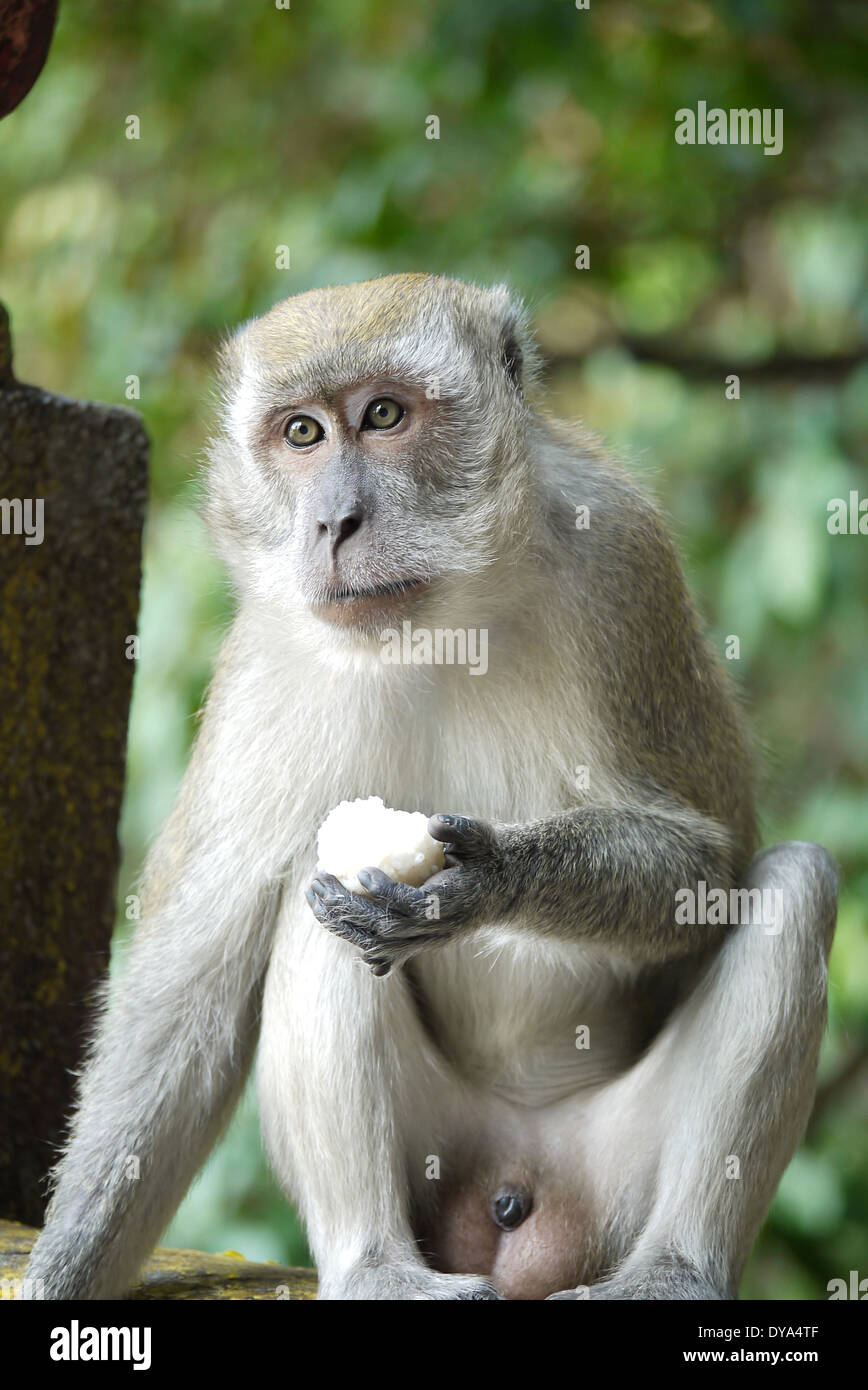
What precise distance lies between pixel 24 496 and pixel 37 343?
535 cm

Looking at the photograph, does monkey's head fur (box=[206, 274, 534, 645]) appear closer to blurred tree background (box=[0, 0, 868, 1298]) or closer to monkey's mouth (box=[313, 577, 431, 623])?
monkey's mouth (box=[313, 577, 431, 623])

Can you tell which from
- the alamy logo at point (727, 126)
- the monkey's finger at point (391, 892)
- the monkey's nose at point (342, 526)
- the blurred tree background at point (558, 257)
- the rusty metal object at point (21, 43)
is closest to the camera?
the monkey's finger at point (391, 892)

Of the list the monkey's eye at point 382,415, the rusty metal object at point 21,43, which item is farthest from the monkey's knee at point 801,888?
the rusty metal object at point 21,43

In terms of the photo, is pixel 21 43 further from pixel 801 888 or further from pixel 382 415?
pixel 801 888

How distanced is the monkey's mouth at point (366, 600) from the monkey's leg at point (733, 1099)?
1.51 m

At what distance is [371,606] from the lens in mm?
4535

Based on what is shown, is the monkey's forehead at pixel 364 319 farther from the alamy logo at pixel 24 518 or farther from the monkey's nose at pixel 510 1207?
the monkey's nose at pixel 510 1207

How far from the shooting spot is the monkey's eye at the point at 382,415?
4.66m

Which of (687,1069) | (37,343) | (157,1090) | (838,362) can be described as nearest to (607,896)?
(687,1069)

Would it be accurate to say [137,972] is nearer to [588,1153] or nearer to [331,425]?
[588,1153]

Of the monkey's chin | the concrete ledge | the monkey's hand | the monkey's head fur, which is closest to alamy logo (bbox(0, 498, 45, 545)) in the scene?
the monkey's head fur

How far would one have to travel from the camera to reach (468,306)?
16.5 feet

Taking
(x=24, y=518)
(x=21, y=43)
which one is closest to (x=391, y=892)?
(x=24, y=518)

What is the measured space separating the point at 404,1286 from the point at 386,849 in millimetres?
1396
